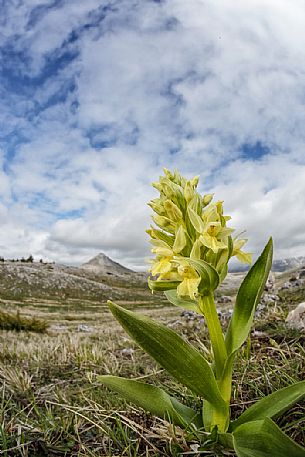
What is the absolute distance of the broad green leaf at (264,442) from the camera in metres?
1.91

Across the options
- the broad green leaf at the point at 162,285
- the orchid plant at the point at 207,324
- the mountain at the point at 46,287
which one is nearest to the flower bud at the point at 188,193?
the orchid plant at the point at 207,324

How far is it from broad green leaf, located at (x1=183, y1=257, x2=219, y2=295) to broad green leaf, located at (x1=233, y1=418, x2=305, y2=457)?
0.75m

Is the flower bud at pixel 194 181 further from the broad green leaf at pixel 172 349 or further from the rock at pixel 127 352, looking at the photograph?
the rock at pixel 127 352

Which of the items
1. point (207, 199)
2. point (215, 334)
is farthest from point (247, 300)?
point (207, 199)

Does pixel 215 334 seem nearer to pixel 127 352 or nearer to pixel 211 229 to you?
pixel 211 229

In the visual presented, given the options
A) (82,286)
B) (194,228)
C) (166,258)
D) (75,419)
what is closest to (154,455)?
(75,419)

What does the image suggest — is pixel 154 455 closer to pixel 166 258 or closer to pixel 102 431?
pixel 102 431

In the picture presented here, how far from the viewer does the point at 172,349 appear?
7.58ft

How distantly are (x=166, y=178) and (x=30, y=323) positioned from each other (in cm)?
1456

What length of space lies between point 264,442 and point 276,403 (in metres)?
0.33

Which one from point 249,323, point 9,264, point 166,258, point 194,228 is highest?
point 9,264

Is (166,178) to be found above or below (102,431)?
above

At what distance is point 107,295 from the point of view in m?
64.1

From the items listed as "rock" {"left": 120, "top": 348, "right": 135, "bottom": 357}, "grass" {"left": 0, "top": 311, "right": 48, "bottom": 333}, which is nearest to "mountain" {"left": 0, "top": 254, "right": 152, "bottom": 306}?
"grass" {"left": 0, "top": 311, "right": 48, "bottom": 333}
